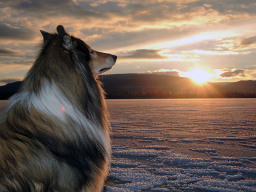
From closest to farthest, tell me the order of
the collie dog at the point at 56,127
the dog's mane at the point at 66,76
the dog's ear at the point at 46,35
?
the collie dog at the point at 56,127 → the dog's mane at the point at 66,76 → the dog's ear at the point at 46,35

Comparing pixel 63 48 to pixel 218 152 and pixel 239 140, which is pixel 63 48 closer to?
pixel 218 152

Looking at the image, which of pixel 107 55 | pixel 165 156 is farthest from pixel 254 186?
pixel 107 55

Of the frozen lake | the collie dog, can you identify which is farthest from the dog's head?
the frozen lake

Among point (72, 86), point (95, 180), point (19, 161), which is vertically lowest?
point (95, 180)

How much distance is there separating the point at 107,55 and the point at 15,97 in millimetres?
1530

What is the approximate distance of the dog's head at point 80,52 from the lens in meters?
3.21

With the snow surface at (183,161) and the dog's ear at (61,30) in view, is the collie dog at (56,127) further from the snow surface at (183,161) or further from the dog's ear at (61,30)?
the snow surface at (183,161)

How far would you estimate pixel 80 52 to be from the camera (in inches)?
132

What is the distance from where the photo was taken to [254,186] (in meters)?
4.12

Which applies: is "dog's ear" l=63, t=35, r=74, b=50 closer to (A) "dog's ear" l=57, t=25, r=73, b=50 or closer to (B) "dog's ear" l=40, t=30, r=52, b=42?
(A) "dog's ear" l=57, t=25, r=73, b=50

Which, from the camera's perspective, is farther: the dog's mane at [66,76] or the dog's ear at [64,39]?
the dog's ear at [64,39]

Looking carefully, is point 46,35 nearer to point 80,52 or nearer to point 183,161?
point 80,52

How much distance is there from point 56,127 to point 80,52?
36.9 inches

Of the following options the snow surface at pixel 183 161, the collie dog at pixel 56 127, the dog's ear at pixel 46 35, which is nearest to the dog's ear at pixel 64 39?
the collie dog at pixel 56 127
